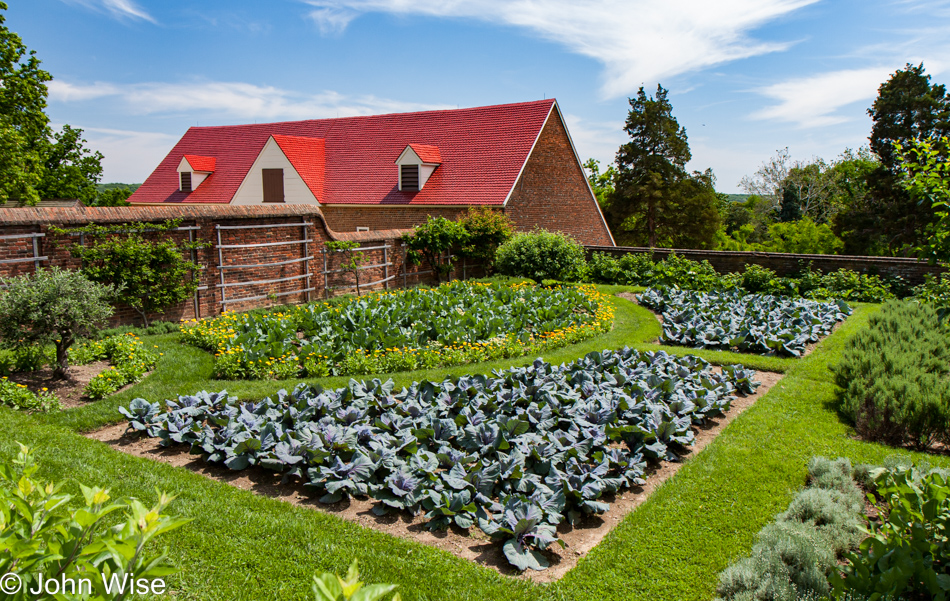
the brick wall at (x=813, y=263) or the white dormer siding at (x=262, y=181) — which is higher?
the white dormer siding at (x=262, y=181)

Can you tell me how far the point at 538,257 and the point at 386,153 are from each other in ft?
40.6

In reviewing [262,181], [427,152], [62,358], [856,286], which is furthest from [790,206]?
[62,358]

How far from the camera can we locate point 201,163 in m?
32.1

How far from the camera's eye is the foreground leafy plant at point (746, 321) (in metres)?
10.5

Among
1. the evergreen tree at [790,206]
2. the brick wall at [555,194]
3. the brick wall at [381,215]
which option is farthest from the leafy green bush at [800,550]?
the evergreen tree at [790,206]

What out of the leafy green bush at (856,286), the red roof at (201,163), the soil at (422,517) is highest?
the red roof at (201,163)

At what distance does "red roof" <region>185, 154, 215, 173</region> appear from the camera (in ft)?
104

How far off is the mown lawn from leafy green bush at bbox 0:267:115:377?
1352 mm

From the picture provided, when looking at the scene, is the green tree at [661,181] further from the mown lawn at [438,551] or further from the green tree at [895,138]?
the mown lawn at [438,551]

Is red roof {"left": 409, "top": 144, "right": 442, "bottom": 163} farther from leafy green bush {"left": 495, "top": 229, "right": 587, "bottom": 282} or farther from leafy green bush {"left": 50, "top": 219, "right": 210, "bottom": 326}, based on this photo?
leafy green bush {"left": 50, "top": 219, "right": 210, "bottom": 326}

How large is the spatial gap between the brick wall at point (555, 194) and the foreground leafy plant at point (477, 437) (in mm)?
16495

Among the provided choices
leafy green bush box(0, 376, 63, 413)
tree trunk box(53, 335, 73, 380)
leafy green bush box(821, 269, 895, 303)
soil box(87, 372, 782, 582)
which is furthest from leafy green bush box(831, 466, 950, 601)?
leafy green bush box(821, 269, 895, 303)

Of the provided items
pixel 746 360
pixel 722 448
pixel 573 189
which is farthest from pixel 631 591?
pixel 573 189

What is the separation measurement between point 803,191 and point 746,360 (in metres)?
51.1
